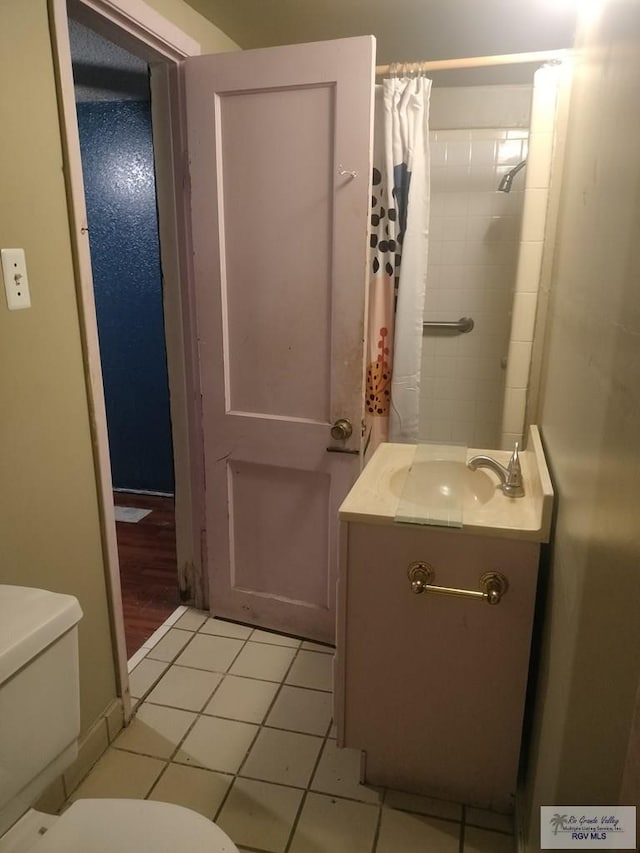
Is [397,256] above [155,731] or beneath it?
above

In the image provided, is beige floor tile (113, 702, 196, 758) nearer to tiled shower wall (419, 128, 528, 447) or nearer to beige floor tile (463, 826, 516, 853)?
beige floor tile (463, 826, 516, 853)

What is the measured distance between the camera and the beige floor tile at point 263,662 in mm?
1955

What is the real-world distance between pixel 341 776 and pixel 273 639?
631 millimetres

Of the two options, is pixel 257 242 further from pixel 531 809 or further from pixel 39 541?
pixel 531 809

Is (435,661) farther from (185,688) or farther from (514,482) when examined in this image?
(185,688)

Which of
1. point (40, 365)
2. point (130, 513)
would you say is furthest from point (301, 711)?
point (130, 513)

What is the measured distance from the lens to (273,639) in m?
2.14

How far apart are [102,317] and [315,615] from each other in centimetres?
203

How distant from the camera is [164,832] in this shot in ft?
3.33

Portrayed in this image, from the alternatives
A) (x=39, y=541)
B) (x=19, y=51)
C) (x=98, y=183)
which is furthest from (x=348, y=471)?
(x=98, y=183)

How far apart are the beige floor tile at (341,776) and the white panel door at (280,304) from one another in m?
0.49

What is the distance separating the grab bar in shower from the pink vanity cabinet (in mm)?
1408

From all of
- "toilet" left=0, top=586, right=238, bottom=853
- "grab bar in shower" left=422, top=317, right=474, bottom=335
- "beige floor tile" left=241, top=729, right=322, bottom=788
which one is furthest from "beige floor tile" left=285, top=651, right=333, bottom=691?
"grab bar in shower" left=422, top=317, right=474, bottom=335
